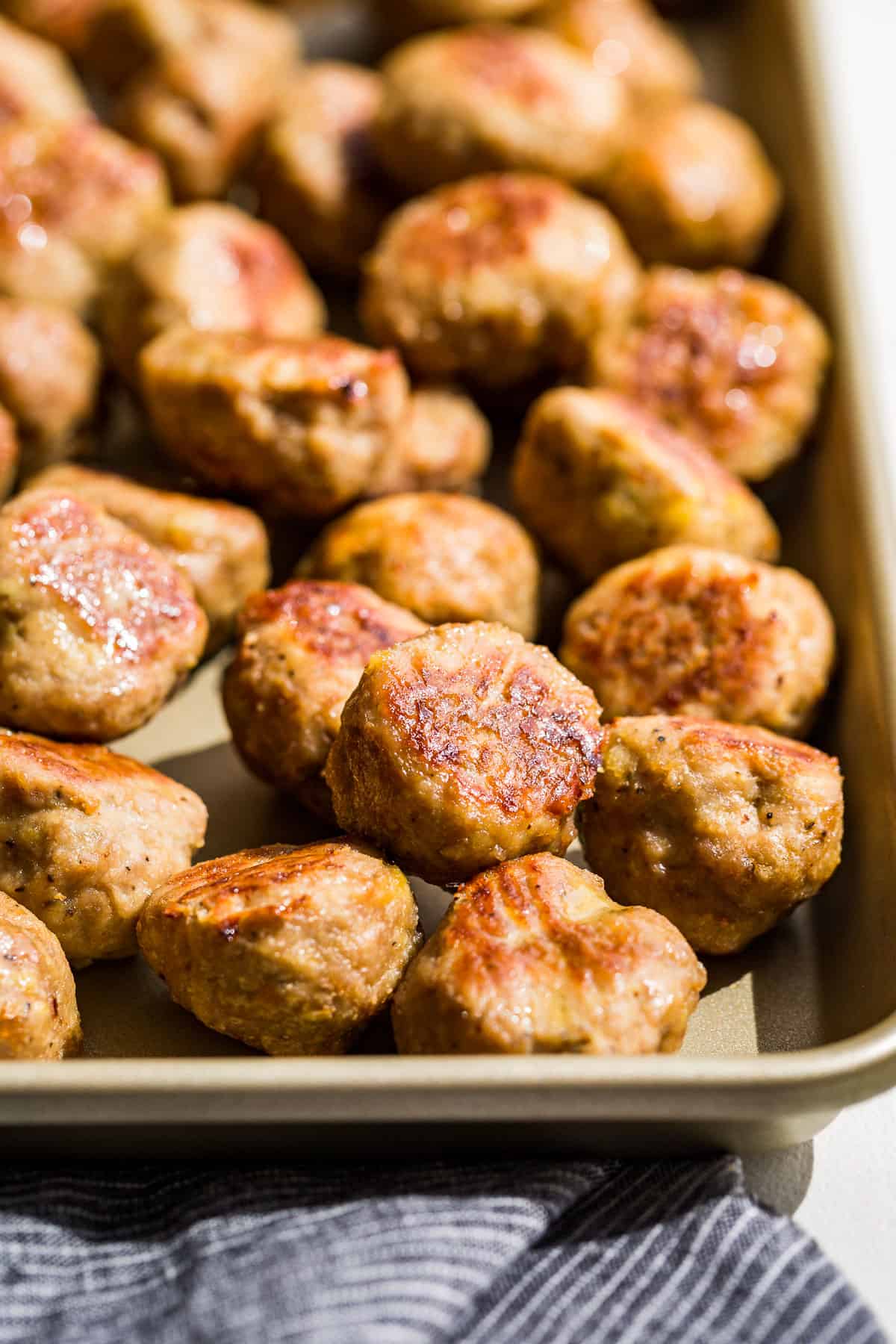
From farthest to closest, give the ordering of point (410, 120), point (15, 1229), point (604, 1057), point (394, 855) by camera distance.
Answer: point (410, 120) < point (394, 855) < point (15, 1229) < point (604, 1057)

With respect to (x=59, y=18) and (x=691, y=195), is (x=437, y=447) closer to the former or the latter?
(x=691, y=195)

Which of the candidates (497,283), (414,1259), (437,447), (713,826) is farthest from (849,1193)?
(497,283)

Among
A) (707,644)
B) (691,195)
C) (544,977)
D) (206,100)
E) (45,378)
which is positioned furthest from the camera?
(206,100)

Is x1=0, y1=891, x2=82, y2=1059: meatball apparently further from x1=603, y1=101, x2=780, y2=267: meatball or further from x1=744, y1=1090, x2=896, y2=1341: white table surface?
x1=603, y1=101, x2=780, y2=267: meatball

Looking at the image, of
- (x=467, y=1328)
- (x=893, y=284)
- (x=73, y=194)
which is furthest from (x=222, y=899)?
(x=893, y=284)

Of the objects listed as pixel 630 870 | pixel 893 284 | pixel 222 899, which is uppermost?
pixel 893 284

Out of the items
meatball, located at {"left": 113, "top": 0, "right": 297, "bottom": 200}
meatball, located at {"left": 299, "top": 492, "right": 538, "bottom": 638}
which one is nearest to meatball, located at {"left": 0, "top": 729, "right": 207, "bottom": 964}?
meatball, located at {"left": 299, "top": 492, "right": 538, "bottom": 638}

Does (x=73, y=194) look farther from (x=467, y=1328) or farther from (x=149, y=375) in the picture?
(x=467, y=1328)
